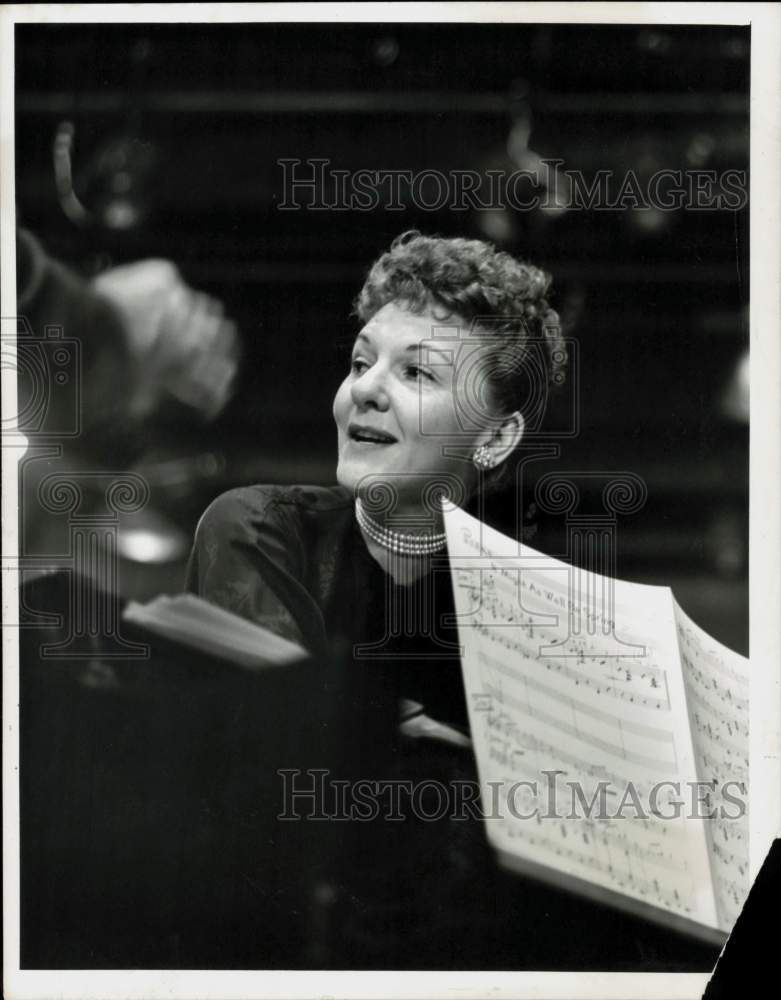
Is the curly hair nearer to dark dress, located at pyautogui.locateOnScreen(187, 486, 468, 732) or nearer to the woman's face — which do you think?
the woman's face

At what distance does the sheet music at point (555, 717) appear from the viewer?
207cm

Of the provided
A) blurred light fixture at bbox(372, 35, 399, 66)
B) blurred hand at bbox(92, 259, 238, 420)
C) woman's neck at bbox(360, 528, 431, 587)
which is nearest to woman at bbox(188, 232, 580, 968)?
woman's neck at bbox(360, 528, 431, 587)

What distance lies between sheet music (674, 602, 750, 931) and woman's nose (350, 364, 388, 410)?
28.4 inches

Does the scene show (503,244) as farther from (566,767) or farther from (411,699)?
(566,767)

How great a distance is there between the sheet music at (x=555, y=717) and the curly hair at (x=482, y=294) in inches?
13.4

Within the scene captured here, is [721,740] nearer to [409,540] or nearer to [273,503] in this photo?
[409,540]

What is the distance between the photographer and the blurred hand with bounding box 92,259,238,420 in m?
2.08

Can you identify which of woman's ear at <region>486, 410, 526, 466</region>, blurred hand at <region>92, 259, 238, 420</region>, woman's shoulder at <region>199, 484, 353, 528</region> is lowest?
woman's shoulder at <region>199, 484, 353, 528</region>

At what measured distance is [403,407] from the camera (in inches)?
81.4

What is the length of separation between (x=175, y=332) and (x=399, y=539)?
2.00ft

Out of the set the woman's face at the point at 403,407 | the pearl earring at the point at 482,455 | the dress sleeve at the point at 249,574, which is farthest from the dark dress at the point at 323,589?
the pearl earring at the point at 482,455

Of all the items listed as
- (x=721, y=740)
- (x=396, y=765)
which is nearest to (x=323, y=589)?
(x=396, y=765)

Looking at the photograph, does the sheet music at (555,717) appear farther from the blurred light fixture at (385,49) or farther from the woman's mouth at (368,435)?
Answer: the blurred light fixture at (385,49)

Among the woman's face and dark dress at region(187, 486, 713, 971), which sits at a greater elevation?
the woman's face
